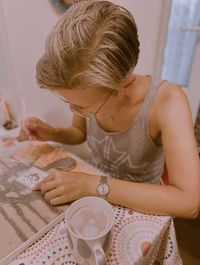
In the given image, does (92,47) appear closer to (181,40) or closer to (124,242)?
(124,242)

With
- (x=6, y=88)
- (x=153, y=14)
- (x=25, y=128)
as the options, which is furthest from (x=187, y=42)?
(x=25, y=128)

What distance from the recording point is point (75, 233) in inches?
17.4

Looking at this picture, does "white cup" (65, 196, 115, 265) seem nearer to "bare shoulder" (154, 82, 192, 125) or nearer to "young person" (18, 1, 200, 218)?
"young person" (18, 1, 200, 218)

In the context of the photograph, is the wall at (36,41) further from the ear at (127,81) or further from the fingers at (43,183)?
the fingers at (43,183)

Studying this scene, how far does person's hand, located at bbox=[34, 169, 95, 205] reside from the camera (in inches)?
→ 23.5

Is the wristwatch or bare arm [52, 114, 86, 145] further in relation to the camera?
bare arm [52, 114, 86, 145]

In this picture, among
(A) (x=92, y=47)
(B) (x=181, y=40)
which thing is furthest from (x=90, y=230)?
(B) (x=181, y=40)

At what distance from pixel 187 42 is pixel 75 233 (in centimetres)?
203

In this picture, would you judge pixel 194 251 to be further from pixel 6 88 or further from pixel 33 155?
pixel 6 88

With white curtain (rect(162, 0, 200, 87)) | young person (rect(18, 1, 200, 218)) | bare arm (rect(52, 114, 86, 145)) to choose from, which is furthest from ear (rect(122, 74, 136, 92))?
white curtain (rect(162, 0, 200, 87))

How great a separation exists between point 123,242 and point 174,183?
212 mm

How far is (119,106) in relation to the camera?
0.80 m

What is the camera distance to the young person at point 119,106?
0.54m

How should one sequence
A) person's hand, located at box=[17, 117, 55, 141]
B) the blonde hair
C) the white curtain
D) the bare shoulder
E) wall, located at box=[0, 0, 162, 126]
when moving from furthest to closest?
the white curtain
wall, located at box=[0, 0, 162, 126]
person's hand, located at box=[17, 117, 55, 141]
the bare shoulder
the blonde hair
